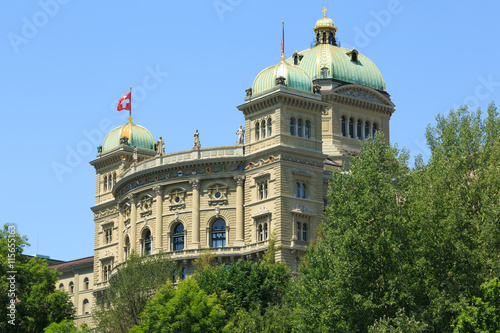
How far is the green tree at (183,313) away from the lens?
86.5m

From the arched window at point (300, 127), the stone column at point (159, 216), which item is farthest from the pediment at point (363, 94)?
the stone column at point (159, 216)

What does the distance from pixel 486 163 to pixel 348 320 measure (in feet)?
49.1

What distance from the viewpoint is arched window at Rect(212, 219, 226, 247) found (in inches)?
4508

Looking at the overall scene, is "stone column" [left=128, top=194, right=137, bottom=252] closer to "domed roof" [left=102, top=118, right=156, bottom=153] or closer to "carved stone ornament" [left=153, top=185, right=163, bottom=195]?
"carved stone ornament" [left=153, top=185, right=163, bottom=195]

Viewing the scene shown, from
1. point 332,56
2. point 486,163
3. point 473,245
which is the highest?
point 332,56

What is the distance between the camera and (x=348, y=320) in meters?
73.1

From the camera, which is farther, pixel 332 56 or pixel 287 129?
pixel 332 56

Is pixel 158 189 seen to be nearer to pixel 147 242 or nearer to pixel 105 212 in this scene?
pixel 147 242

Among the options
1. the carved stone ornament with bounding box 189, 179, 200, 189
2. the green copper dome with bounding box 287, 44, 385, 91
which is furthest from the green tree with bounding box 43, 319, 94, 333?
the green copper dome with bounding box 287, 44, 385, 91

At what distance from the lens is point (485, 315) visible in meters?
65.3

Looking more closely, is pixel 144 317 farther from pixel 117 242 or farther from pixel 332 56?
pixel 332 56

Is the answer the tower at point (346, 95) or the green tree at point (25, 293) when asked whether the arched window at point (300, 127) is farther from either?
the green tree at point (25, 293)

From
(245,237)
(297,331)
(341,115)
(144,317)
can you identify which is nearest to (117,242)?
(245,237)

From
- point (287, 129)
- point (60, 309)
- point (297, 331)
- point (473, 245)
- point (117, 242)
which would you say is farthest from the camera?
point (117, 242)
